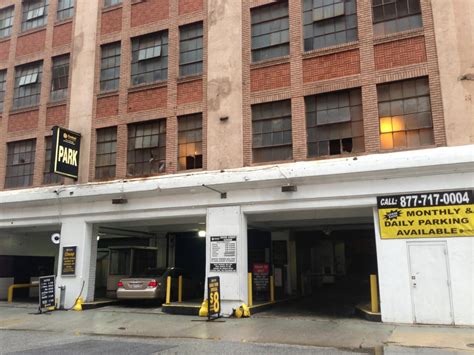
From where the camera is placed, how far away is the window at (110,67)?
17953mm

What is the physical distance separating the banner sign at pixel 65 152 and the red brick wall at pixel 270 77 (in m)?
7.12

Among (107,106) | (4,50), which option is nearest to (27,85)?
(4,50)

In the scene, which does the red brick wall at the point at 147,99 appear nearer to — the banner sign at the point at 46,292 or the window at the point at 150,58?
the window at the point at 150,58

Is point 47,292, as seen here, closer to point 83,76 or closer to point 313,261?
point 83,76

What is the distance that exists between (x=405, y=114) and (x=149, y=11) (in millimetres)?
10439

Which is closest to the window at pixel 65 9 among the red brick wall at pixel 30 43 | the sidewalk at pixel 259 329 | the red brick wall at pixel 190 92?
the red brick wall at pixel 30 43

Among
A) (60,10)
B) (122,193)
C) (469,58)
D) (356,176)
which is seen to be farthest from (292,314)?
(60,10)

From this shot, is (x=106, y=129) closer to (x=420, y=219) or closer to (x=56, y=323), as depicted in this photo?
(x=56, y=323)

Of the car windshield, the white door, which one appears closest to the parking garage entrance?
the white door

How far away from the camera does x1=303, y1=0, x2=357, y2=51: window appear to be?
14.4 metres

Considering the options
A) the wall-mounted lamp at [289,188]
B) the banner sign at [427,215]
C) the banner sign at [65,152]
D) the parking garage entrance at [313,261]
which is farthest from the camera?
the banner sign at [65,152]

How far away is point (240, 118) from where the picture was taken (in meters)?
15.1

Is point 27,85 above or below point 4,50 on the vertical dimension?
below

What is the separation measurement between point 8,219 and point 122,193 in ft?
20.2
